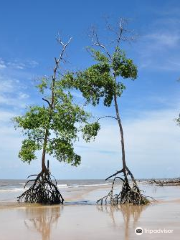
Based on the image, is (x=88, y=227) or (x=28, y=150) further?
(x=28, y=150)

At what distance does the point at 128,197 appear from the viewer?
18391 millimetres

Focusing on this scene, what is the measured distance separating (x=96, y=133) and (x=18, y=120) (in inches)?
166

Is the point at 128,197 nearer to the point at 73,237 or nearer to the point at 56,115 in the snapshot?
the point at 56,115

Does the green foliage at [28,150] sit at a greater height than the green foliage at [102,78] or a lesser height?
lesser

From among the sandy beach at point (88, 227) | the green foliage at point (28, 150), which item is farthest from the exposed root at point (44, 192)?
the sandy beach at point (88, 227)

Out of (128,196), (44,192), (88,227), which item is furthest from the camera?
(44,192)

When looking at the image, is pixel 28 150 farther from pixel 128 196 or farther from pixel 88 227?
pixel 88 227

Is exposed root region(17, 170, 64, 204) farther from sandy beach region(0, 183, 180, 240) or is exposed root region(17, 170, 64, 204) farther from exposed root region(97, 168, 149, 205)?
sandy beach region(0, 183, 180, 240)

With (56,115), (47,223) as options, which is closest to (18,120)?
(56,115)

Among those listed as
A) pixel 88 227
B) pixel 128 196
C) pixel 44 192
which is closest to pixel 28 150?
pixel 44 192

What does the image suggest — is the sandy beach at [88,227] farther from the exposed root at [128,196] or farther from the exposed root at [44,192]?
the exposed root at [44,192]

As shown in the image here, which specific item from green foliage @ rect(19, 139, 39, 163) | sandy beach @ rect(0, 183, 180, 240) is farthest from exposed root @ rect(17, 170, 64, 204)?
sandy beach @ rect(0, 183, 180, 240)

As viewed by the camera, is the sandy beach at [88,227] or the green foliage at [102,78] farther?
the green foliage at [102,78]

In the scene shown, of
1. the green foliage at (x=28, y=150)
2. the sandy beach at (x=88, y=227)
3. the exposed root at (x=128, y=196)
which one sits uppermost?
the green foliage at (x=28, y=150)
